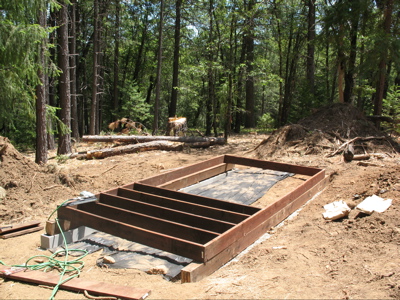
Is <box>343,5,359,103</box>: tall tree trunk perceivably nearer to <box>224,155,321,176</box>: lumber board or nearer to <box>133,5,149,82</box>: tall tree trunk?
<box>224,155,321,176</box>: lumber board

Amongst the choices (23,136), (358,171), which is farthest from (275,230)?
(23,136)

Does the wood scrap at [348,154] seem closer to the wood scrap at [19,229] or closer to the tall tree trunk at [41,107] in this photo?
the wood scrap at [19,229]

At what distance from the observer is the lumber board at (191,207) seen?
5.22m

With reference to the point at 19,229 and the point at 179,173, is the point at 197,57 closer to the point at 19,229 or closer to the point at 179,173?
the point at 179,173

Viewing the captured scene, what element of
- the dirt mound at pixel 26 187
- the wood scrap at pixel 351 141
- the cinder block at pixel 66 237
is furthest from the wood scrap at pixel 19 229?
the wood scrap at pixel 351 141

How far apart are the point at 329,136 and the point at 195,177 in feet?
17.4

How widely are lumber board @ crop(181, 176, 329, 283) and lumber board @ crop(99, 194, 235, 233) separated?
0.34m

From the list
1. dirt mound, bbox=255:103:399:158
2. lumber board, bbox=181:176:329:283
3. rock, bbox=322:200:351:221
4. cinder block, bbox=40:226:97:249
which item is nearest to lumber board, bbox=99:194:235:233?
lumber board, bbox=181:176:329:283

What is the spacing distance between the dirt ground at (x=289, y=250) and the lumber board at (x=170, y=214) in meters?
0.56

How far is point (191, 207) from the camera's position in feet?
18.8

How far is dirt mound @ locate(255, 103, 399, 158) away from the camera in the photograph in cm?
1055

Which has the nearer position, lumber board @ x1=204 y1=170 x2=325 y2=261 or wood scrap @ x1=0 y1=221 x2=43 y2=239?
lumber board @ x1=204 y1=170 x2=325 y2=261

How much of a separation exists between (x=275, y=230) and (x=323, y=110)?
8177 millimetres

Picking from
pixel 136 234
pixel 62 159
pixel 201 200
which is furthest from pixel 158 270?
pixel 62 159
